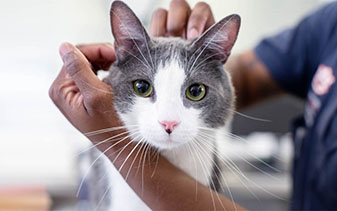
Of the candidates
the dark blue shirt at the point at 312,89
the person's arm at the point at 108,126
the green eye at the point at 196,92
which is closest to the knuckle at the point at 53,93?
the person's arm at the point at 108,126

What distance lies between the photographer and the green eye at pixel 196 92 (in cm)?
55

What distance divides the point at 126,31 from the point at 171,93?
123mm

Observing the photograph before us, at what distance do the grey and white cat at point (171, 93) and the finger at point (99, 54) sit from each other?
13 mm

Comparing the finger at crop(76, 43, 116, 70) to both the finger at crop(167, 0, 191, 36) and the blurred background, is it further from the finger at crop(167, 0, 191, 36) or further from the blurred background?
the finger at crop(167, 0, 191, 36)

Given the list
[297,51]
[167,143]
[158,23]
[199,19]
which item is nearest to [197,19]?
[199,19]

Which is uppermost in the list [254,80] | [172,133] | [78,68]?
[78,68]

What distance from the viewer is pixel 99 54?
20.9 inches

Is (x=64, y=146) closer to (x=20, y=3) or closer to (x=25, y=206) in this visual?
(x=25, y=206)

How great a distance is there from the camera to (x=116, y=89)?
0.56m

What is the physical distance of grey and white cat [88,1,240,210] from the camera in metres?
0.50

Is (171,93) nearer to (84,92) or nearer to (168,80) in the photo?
(168,80)

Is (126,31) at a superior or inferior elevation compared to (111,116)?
superior

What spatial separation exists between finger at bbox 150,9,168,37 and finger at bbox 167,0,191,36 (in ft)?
0.03

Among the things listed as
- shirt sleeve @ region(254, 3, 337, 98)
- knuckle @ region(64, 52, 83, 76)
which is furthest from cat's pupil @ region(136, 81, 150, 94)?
shirt sleeve @ region(254, 3, 337, 98)
